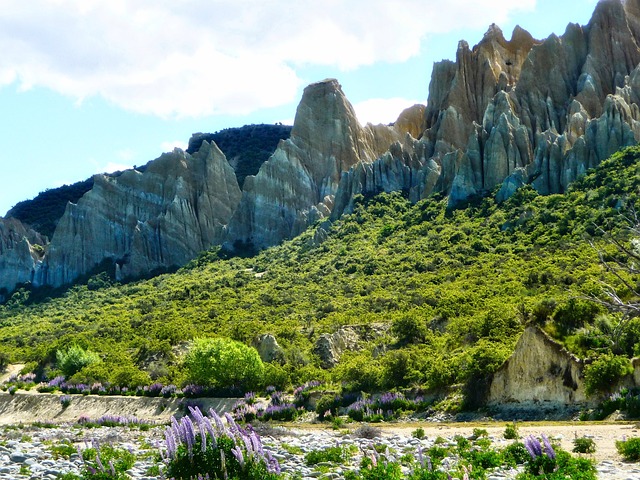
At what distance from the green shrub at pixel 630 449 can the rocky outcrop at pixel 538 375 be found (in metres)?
10.6

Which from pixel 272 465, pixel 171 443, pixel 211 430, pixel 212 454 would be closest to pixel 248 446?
pixel 211 430

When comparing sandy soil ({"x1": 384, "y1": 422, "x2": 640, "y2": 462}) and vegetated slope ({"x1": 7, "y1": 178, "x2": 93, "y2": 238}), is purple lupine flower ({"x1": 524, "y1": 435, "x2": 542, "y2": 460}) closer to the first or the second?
sandy soil ({"x1": 384, "y1": 422, "x2": 640, "y2": 462})

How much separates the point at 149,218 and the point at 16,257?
22.8 metres

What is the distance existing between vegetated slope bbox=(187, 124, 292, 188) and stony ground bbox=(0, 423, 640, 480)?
399 feet

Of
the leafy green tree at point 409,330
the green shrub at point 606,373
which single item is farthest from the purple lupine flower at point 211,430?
the leafy green tree at point 409,330

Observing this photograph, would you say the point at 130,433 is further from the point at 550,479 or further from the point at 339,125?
the point at 339,125

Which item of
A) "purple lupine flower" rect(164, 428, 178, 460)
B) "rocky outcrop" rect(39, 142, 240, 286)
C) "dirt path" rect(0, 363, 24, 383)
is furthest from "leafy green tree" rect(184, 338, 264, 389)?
"rocky outcrop" rect(39, 142, 240, 286)

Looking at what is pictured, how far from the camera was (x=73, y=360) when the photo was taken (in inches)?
2197

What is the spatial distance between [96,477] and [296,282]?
5825 centimetres

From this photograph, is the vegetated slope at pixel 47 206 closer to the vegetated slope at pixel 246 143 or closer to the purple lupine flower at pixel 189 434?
the vegetated slope at pixel 246 143

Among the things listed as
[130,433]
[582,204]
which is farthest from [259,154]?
[130,433]

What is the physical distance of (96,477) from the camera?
16188mm

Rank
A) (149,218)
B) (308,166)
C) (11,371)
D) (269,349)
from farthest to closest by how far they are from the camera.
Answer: (149,218) < (308,166) < (11,371) < (269,349)

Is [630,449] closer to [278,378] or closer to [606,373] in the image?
[606,373]
